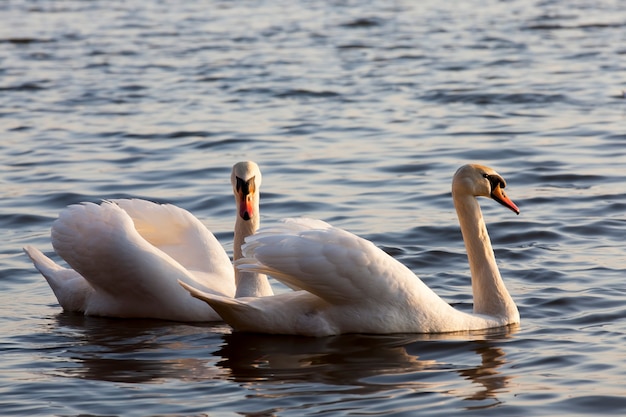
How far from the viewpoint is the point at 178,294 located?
9.30m

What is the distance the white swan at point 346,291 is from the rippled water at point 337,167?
14cm

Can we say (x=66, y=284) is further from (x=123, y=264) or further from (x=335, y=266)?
(x=335, y=266)

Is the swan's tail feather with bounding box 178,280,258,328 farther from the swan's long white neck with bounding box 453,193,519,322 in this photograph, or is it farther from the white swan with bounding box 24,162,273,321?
the swan's long white neck with bounding box 453,193,519,322

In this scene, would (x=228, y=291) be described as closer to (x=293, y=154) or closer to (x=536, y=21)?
(x=293, y=154)

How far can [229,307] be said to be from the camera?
8539 mm

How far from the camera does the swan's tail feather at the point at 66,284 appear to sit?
9.86 meters

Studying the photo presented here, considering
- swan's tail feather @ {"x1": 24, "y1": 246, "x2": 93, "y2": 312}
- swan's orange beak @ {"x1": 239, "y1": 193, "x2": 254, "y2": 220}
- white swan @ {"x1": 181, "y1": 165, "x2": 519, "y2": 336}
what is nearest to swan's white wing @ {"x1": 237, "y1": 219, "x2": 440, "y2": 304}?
white swan @ {"x1": 181, "y1": 165, "x2": 519, "y2": 336}

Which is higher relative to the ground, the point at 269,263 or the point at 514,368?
the point at 269,263

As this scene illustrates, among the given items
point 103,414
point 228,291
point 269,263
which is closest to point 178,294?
point 228,291

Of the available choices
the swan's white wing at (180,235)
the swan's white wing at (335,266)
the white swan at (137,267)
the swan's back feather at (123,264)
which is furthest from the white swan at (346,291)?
the swan's white wing at (180,235)

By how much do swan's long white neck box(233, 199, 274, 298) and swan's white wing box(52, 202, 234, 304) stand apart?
12.2 inches

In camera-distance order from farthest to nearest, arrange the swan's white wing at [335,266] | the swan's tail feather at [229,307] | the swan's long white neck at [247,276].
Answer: the swan's long white neck at [247,276] < the swan's tail feather at [229,307] < the swan's white wing at [335,266]

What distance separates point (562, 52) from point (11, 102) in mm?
8714

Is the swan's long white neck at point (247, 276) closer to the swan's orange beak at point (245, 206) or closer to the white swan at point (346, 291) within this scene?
the swan's orange beak at point (245, 206)
